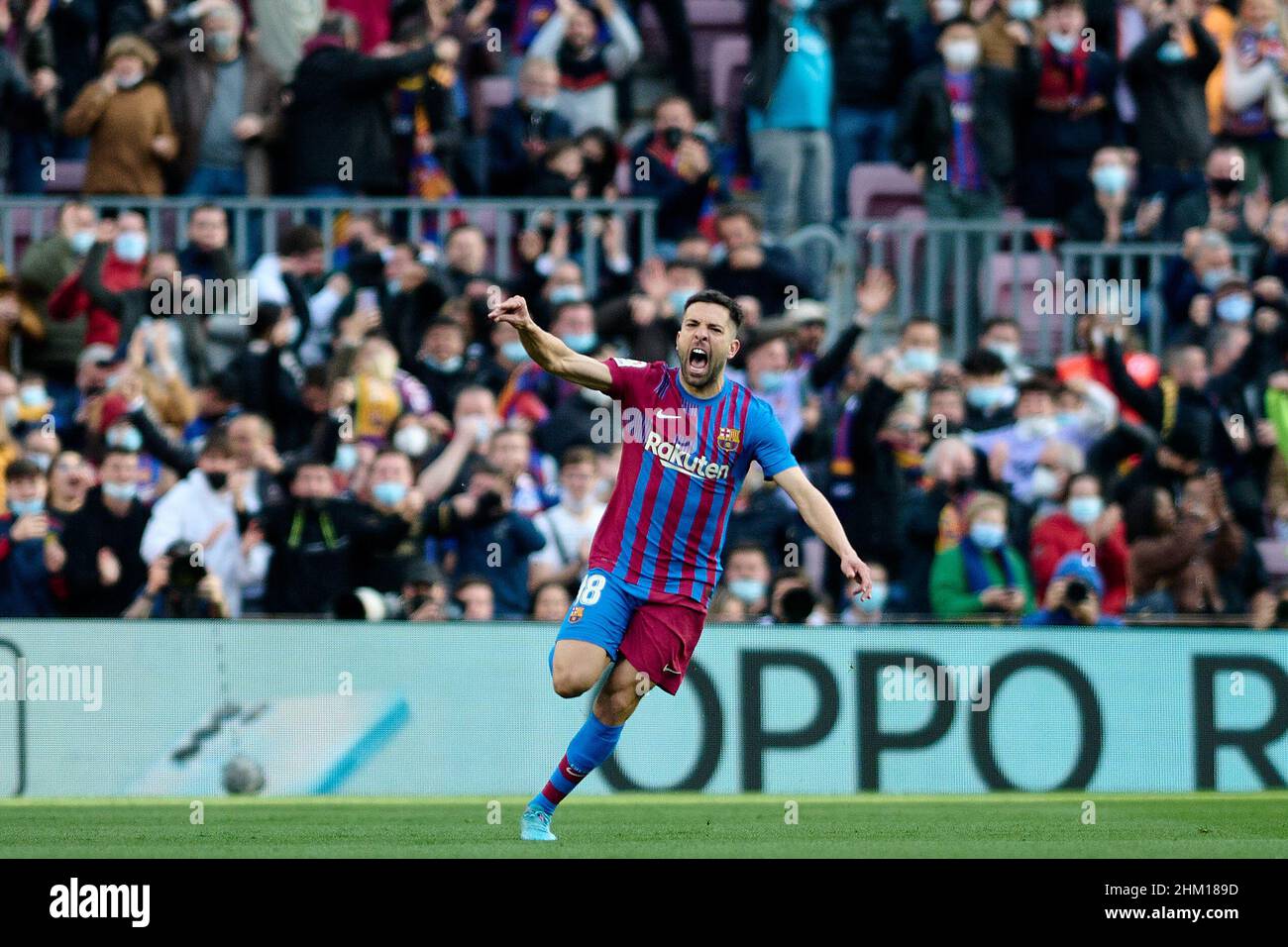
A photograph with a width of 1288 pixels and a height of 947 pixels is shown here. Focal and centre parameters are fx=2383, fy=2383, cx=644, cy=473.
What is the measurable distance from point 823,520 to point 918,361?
621 cm

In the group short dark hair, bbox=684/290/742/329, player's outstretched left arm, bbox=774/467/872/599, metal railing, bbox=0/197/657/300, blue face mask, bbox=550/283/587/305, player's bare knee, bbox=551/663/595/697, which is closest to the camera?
player's outstretched left arm, bbox=774/467/872/599

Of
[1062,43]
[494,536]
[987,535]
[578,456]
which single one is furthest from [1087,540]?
[1062,43]

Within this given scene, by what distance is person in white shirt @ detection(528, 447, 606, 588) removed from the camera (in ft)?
47.5

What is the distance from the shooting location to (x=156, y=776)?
43.9ft

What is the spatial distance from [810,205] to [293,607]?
5.12 metres

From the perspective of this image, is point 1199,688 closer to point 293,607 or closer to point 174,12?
point 293,607

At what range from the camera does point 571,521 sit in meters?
14.6

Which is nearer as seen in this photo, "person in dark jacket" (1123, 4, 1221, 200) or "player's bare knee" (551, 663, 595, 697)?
"player's bare knee" (551, 663, 595, 697)

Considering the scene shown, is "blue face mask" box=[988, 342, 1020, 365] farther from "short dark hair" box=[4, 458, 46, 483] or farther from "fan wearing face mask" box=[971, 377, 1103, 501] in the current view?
"short dark hair" box=[4, 458, 46, 483]

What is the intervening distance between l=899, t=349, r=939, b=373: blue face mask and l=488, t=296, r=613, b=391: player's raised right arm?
5954 mm

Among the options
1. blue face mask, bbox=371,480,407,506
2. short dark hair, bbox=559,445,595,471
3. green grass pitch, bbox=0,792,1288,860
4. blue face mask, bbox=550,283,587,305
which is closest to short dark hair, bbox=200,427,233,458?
blue face mask, bbox=371,480,407,506

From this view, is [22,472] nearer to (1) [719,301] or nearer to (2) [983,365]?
(2) [983,365]
